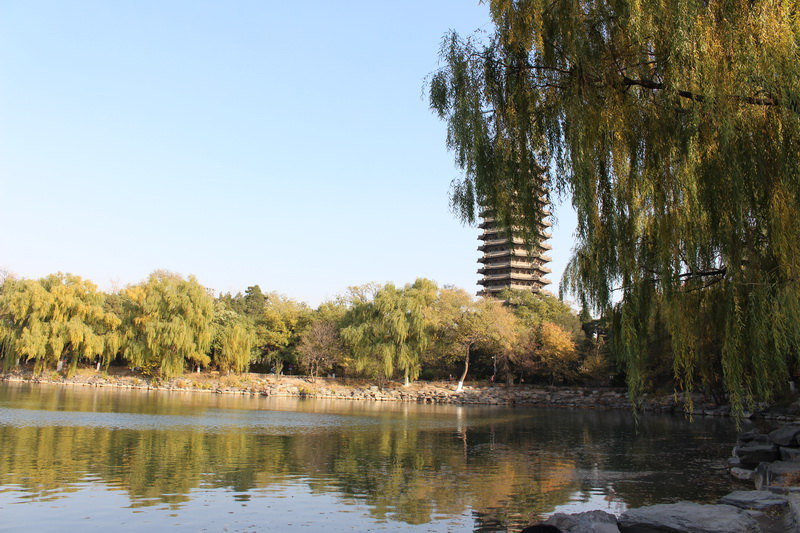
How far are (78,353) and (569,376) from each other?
105 feet

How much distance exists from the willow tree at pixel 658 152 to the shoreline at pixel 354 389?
30.9 meters

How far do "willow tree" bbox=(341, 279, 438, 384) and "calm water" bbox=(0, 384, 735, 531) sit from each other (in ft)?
62.7

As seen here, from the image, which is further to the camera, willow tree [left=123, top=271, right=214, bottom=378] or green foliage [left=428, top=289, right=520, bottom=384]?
green foliage [left=428, top=289, right=520, bottom=384]

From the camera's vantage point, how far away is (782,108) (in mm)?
4969

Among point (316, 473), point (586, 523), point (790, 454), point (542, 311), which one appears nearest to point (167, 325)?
point (316, 473)

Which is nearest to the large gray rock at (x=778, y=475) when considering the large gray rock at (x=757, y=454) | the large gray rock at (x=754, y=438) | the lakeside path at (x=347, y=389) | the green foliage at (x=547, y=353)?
the large gray rock at (x=757, y=454)

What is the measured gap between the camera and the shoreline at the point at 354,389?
36.2 metres

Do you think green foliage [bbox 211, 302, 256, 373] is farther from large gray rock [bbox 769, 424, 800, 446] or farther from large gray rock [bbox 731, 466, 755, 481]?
large gray rock [bbox 731, 466, 755, 481]

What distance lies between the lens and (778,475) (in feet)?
29.5

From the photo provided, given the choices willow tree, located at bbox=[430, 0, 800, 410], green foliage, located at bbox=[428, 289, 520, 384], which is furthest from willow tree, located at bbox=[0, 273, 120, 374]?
willow tree, located at bbox=[430, 0, 800, 410]

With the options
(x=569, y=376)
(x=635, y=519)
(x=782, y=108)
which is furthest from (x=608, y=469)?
(x=569, y=376)

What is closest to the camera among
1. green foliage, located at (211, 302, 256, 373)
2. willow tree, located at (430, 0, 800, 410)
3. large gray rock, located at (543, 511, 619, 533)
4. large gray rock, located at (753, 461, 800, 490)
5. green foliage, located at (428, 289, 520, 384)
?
willow tree, located at (430, 0, 800, 410)

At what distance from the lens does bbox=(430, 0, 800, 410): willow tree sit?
5047 mm

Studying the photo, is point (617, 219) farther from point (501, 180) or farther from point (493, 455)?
point (493, 455)
